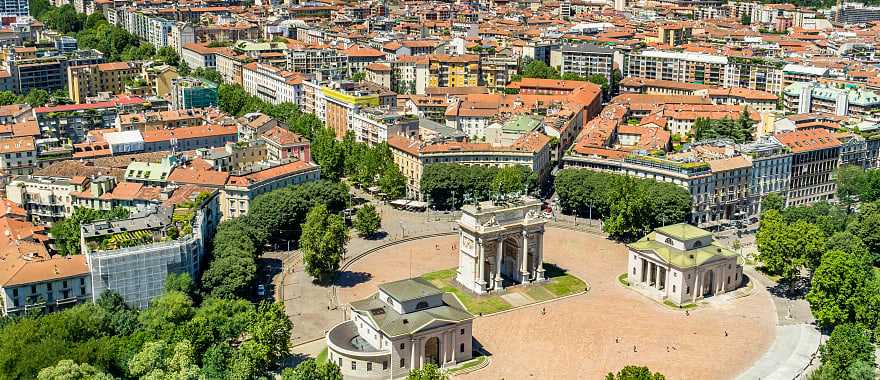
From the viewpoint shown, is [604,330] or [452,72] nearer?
[604,330]

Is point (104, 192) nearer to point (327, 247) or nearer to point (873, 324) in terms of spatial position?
point (327, 247)

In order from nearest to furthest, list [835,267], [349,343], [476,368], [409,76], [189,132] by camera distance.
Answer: [476,368] → [349,343] → [835,267] → [189,132] → [409,76]

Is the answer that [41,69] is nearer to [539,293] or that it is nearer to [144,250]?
[144,250]

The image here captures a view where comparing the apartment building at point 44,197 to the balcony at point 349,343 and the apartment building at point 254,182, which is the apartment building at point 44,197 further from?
the balcony at point 349,343

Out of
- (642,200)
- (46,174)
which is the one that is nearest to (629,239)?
(642,200)

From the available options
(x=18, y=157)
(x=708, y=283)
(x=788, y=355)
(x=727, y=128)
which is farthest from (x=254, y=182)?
(x=727, y=128)

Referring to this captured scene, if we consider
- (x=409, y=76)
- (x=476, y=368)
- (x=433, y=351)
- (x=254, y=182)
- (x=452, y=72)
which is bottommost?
(x=476, y=368)
